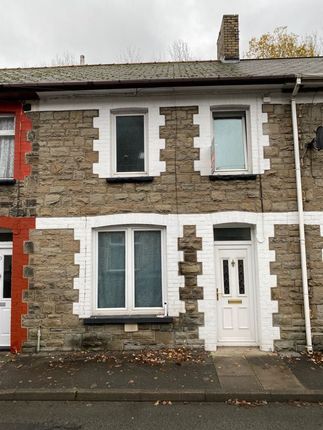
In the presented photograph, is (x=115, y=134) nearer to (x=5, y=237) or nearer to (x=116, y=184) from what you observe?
(x=116, y=184)

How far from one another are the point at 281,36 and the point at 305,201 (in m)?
15.3

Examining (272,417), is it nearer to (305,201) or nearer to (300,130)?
(305,201)

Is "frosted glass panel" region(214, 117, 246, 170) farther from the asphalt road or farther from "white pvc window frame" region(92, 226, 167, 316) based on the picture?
the asphalt road

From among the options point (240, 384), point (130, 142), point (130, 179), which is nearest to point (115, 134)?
point (130, 142)

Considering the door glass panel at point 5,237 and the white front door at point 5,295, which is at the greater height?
the door glass panel at point 5,237

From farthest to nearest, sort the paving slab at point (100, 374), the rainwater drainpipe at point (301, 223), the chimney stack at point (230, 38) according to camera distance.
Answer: the chimney stack at point (230, 38)
the rainwater drainpipe at point (301, 223)
the paving slab at point (100, 374)

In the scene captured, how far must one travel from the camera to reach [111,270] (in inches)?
308

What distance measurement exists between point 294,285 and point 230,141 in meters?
3.42

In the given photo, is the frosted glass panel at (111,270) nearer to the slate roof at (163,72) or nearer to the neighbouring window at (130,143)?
the neighbouring window at (130,143)

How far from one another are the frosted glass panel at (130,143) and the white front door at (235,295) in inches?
104

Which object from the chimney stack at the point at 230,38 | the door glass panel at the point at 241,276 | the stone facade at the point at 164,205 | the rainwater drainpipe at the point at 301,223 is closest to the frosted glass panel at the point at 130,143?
the stone facade at the point at 164,205

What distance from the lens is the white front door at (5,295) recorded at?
7781 millimetres

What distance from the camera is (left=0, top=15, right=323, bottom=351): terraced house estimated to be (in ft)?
24.4

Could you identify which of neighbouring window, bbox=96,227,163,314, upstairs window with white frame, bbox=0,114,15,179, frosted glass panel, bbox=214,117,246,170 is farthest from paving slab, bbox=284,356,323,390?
upstairs window with white frame, bbox=0,114,15,179
